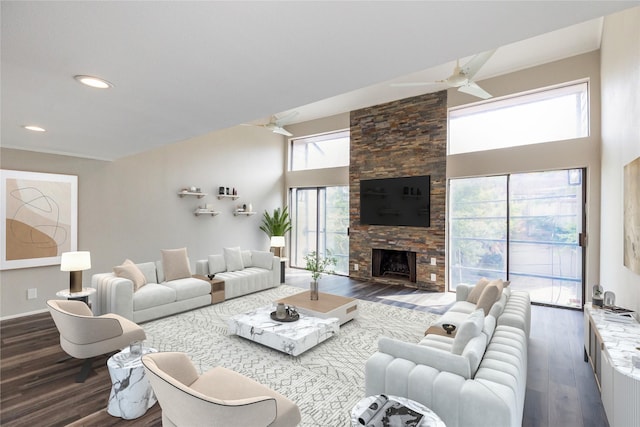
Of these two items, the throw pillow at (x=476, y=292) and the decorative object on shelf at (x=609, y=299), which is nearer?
the decorative object on shelf at (x=609, y=299)

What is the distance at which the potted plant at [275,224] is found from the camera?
833 centimetres

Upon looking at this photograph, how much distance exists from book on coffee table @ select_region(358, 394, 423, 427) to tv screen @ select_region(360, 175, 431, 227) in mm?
5206

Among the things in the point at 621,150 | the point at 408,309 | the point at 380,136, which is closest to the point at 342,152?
the point at 380,136

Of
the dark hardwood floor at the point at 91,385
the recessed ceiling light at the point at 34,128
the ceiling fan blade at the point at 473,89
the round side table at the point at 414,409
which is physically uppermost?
the ceiling fan blade at the point at 473,89

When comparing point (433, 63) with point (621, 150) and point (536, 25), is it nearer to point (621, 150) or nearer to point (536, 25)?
point (536, 25)

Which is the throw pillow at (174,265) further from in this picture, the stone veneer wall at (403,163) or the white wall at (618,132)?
the white wall at (618,132)

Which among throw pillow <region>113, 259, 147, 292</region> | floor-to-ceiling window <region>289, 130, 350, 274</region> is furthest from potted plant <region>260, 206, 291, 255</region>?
throw pillow <region>113, 259, 147, 292</region>

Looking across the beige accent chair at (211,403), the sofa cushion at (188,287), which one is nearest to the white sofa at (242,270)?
the sofa cushion at (188,287)

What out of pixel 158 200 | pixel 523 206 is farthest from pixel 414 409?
pixel 158 200

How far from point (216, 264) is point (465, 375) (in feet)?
16.3

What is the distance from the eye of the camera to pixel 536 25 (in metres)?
1.43

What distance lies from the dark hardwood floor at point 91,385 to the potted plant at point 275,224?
4.88m

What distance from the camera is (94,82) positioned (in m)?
2.13

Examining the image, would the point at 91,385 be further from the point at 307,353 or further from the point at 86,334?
the point at 307,353
